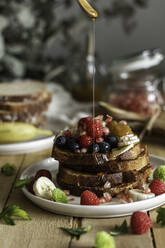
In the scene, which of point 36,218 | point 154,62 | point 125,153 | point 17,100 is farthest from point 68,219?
point 154,62

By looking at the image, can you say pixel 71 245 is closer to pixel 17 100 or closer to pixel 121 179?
pixel 121 179

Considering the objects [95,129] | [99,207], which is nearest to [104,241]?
[99,207]

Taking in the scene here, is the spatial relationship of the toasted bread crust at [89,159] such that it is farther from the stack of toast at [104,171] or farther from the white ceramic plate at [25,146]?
the white ceramic plate at [25,146]

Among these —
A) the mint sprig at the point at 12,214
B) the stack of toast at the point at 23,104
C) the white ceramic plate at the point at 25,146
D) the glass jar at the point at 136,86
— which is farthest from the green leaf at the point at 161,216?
the stack of toast at the point at 23,104

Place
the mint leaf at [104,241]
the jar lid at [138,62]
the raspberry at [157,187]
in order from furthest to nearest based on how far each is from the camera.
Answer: the jar lid at [138,62]
the raspberry at [157,187]
the mint leaf at [104,241]

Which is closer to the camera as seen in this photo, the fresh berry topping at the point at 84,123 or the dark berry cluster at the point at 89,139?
the dark berry cluster at the point at 89,139

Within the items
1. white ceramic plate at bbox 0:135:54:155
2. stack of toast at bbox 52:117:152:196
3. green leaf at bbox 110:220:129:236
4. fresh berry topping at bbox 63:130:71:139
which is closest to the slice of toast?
stack of toast at bbox 52:117:152:196

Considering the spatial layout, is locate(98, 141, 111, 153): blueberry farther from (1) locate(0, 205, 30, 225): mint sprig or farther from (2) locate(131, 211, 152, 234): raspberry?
(1) locate(0, 205, 30, 225): mint sprig

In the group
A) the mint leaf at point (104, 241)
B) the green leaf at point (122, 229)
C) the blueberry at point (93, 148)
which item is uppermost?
the blueberry at point (93, 148)
